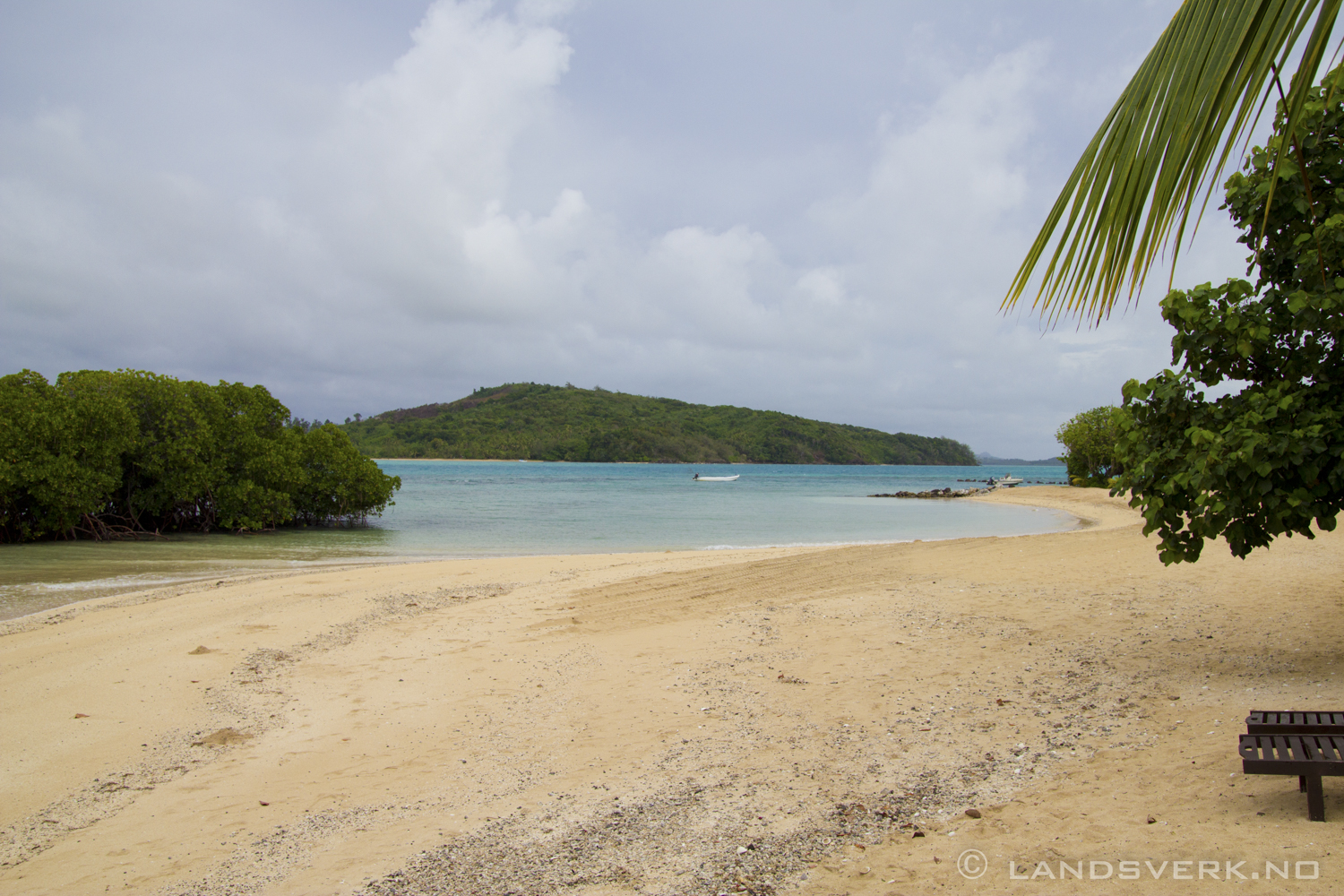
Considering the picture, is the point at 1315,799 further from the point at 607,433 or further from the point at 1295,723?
the point at 607,433

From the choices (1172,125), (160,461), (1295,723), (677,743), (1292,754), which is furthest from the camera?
(160,461)

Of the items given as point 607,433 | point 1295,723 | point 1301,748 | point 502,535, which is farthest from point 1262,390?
point 607,433

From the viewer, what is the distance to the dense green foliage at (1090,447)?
50219 mm

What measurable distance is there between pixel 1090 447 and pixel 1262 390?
172 ft

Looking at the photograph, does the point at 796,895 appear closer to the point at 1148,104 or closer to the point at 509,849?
the point at 509,849

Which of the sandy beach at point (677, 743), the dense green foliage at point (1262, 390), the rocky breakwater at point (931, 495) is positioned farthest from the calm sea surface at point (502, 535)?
the dense green foliage at point (1262, 390)

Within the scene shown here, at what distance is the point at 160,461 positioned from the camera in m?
23.0

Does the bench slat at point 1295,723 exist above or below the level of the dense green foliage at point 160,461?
below

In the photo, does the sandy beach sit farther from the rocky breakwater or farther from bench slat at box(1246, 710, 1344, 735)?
Result: the rocky breakwater

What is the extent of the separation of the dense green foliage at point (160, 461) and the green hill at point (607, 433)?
342ft

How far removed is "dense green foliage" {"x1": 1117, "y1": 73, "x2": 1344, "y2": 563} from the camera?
457cm

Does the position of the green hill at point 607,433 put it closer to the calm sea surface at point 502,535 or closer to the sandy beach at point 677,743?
the calm sea surface at point 502,535

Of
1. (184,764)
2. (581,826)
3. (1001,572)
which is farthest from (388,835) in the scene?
(1001,572)

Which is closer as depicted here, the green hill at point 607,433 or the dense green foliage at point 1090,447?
the dense green foliage at point 1090,447
